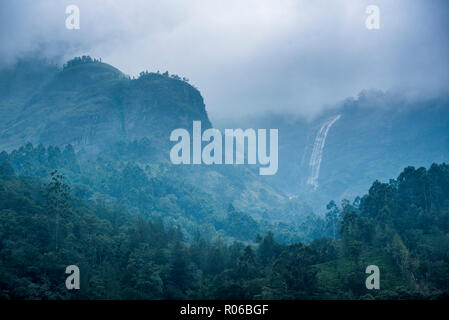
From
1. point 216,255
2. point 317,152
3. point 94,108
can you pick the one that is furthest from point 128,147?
point 317,152

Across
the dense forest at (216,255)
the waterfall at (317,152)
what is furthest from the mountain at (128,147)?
the dense forest at (216,255)

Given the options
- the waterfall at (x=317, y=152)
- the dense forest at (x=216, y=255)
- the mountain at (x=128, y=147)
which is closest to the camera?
the dense forest at (x=216, y=255)

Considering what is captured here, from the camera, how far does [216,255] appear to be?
47.2 metres

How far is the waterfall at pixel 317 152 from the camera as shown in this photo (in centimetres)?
15975

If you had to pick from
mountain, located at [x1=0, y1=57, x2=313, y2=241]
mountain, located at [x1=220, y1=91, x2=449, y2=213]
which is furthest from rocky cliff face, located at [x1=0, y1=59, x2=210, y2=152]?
mountain, located at [x1=220, y1=91, x2=449, y2=213]

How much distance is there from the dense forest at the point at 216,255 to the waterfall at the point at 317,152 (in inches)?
3943

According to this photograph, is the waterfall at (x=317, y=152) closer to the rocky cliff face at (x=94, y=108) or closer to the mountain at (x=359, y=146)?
the mountain at (x=359, y=146)

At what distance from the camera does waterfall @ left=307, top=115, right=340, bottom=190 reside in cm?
15975

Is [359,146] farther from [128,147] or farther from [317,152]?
[128,147]

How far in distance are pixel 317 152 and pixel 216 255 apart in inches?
5036

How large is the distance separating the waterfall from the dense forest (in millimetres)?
100141

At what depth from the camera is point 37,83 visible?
158 metres
